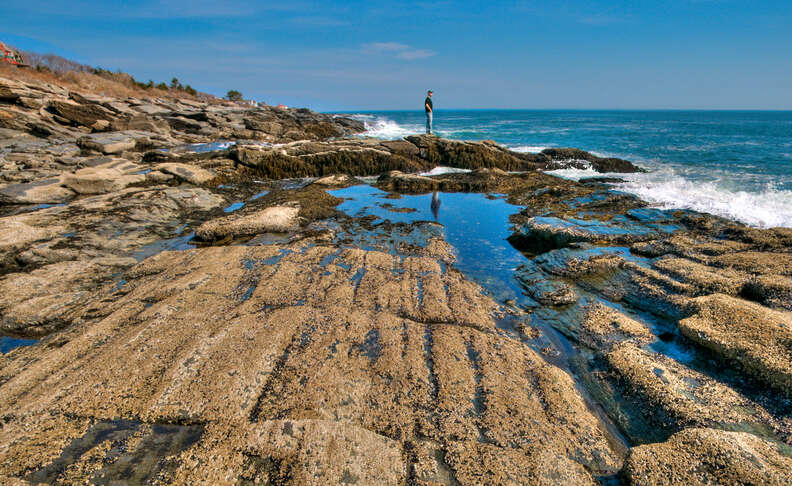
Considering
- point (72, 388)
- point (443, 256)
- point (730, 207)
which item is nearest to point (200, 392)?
point (72, 388)

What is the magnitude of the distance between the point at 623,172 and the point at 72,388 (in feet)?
76.9

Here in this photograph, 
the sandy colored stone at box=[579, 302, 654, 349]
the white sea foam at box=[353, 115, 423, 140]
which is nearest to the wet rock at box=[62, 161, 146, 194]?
the sandy colored stone at box=[579, 302, 654, 349]

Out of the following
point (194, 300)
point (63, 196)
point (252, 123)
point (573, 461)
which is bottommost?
point (573, 461)

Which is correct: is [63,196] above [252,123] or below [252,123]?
below

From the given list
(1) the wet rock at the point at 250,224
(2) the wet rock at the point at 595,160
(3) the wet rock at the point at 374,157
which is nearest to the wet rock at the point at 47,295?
(1) the wet rock at the point at 250,224

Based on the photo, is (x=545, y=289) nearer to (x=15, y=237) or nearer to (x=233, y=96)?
(x=15, y=237)

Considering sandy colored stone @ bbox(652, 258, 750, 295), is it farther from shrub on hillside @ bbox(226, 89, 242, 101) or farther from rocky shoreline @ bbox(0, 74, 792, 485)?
shrub on hillside @ bbox(226, 89, 242, 101)

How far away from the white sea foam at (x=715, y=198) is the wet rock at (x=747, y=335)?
7211 mm

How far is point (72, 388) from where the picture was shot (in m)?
3.56

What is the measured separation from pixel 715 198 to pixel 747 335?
456 inches

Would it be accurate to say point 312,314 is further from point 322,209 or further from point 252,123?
point 252,123

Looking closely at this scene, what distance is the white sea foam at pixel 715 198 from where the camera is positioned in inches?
392

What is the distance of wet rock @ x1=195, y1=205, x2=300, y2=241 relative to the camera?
8492 millimetres

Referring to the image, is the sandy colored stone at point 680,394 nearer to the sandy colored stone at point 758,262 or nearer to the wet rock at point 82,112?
the sandy colored stone at point 758,262
